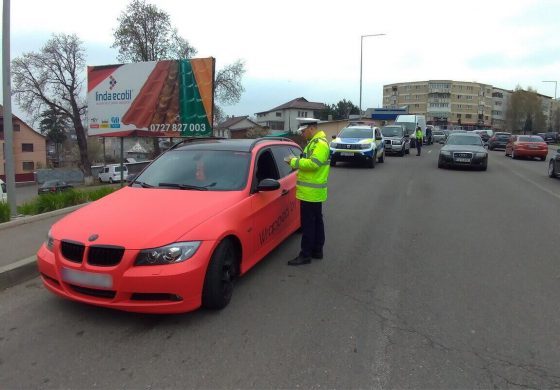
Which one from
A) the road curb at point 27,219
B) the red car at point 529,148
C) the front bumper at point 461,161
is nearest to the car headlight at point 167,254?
the road curb at point 27,219

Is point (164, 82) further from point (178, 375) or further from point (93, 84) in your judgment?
point (178, 375)

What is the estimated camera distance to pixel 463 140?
1897 cm

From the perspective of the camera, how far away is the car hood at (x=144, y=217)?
370cm

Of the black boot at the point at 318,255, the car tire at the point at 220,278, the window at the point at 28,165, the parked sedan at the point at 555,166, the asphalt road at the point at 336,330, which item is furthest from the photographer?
the window at the point at 28,165

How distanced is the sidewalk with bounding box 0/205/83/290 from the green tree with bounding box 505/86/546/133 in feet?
397

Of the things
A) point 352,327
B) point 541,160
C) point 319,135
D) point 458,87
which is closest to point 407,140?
point 541,160

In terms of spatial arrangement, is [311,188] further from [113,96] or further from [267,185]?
[113,96]

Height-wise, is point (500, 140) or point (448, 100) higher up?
point (448, 100)

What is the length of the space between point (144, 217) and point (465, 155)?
1607 cm

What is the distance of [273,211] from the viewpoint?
17.5ft

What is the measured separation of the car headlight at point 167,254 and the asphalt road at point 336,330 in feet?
2.00

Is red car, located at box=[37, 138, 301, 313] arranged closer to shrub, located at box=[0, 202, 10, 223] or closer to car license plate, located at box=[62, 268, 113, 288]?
car license plate, located at box=[62, 268, 113, 288]

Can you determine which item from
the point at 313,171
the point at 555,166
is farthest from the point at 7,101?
the point at 555,166

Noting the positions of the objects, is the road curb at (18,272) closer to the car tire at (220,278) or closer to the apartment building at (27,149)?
the car tire at (220,278)
